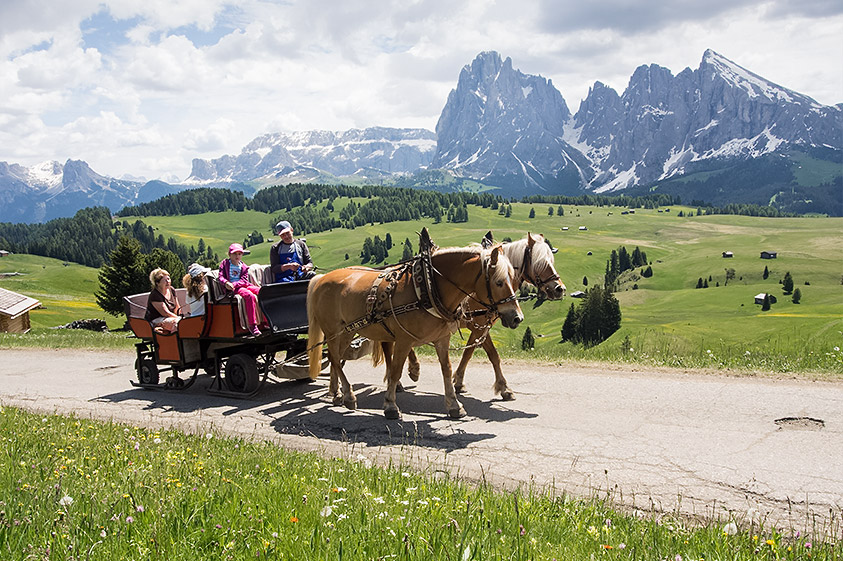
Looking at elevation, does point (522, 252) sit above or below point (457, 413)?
above

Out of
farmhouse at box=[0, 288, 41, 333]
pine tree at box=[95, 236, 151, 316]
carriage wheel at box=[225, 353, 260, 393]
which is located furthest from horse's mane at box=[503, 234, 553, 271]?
pine tree at box=[95, 236, 151, 316]

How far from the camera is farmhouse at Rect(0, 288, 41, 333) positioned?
5375 cm

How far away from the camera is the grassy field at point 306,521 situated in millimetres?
3986

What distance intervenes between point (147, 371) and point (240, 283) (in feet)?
11.2

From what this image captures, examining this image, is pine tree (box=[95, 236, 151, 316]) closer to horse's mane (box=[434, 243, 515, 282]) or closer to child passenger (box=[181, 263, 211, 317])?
child passenger (box=[181, 263, 211, 317])

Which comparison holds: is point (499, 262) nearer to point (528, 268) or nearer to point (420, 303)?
point (420, 303)

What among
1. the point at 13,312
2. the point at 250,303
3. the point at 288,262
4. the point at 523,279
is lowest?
the point at 13,312

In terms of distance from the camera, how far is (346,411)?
37.1ft

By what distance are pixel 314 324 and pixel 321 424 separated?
2.49 m

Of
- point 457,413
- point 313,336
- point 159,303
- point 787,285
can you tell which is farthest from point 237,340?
point 787,285

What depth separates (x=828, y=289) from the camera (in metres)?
145

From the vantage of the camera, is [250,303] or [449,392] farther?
[250,303]

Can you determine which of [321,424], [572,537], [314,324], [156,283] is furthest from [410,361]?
[572,537]

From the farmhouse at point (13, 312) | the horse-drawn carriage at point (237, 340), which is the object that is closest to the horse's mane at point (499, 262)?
the horse-drawn carriage at point (237, 340)
